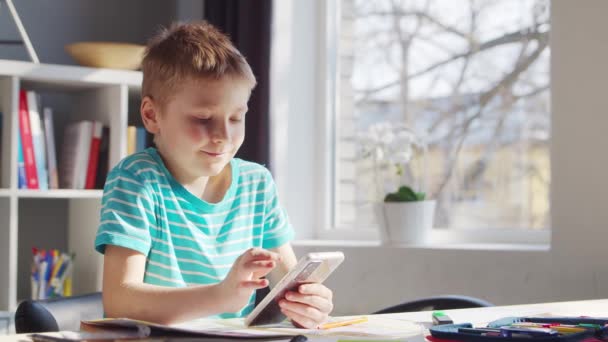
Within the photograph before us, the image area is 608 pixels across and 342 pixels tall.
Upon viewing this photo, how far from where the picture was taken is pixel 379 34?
3139mm

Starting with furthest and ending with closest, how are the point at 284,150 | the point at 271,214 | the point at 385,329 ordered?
the point at 284,150, the point at 271,214, the point at 385,329

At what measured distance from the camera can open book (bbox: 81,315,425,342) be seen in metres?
1.17

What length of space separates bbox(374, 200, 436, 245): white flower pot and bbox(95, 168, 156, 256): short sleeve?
128 centimetres

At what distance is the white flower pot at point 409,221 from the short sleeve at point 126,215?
128 centimetres

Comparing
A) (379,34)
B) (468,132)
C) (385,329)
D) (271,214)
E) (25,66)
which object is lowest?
(385,329)

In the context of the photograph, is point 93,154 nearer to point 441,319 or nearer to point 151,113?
point 151,113

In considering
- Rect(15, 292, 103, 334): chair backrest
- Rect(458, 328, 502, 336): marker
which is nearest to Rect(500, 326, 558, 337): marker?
Rect(458, 328, 502, 336): marker

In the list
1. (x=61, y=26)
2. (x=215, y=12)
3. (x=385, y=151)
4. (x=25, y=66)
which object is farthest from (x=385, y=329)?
(x=61, y=26)

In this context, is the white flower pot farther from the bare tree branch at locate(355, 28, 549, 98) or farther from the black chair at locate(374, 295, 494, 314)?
the black chair at locate(374, 295, 494, 314)

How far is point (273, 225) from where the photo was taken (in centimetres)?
184

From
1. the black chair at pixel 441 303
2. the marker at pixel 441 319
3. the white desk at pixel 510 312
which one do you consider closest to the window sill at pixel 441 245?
the black chair at pixel 441 303

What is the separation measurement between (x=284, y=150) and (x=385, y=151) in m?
0.42

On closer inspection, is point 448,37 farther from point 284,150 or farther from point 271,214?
point 271,214

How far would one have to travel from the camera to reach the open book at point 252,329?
3.83ft
